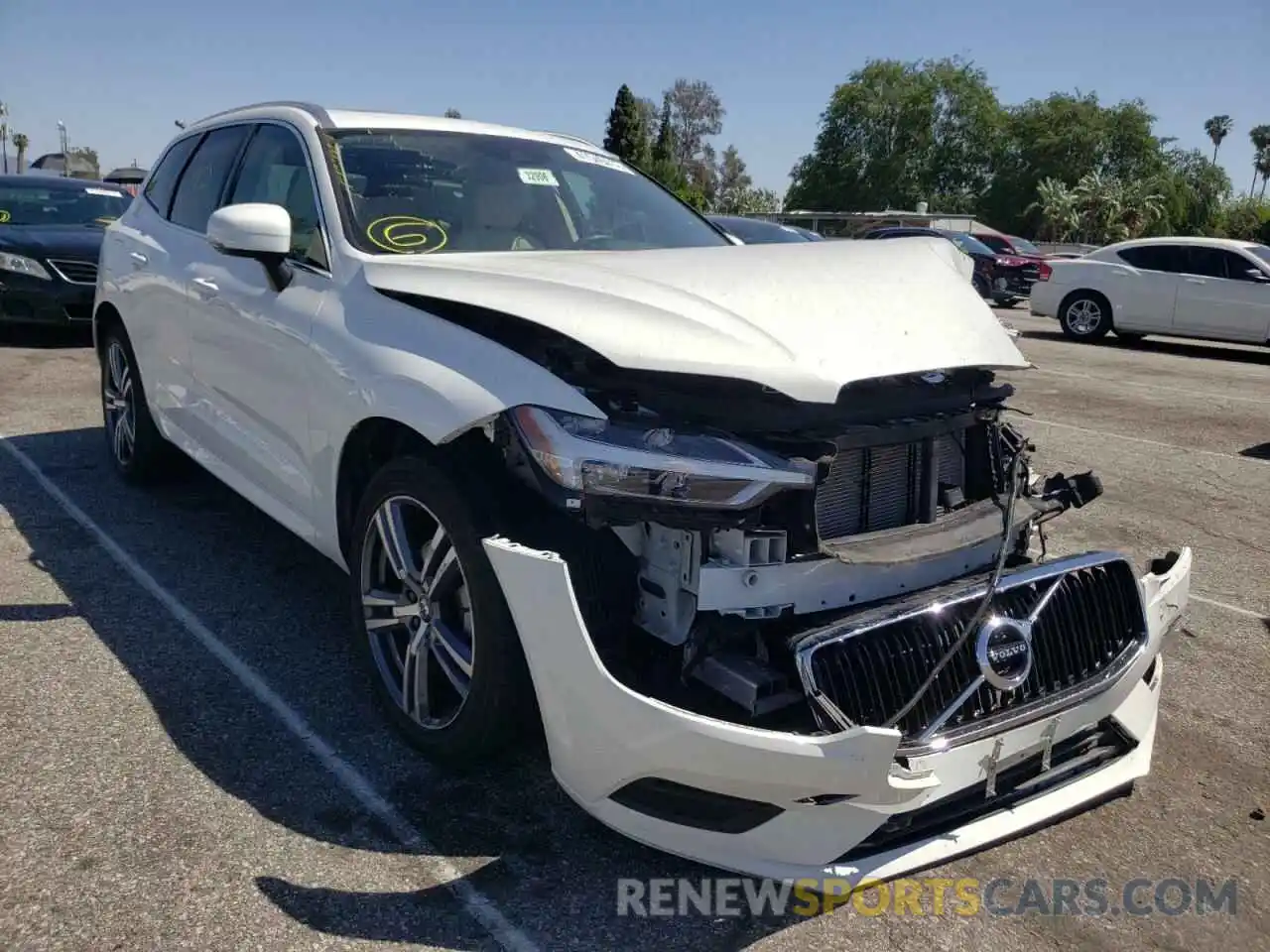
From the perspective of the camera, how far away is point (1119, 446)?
8.05 m

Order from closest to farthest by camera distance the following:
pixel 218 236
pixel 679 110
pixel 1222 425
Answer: pixel 218 236 → pixel 1222 425 → pixel 679 110

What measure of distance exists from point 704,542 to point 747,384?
393 mm

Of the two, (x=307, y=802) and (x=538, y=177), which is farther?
(x=538, y=177)

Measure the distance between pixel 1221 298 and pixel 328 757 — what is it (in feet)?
50.2

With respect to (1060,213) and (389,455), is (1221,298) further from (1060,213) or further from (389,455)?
(1060,213)

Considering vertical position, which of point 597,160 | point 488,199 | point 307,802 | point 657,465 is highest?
point 597,160

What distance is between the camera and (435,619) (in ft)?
9.96

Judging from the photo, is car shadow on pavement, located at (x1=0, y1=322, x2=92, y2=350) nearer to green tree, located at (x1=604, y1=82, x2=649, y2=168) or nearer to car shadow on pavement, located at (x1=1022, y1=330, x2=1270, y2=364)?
car shadow on pavement, located at (x1=1022, y1=330, x2=1270, y2=364)

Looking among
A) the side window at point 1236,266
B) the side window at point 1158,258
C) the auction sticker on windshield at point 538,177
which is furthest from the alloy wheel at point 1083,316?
the auction sticker on windshield at point 538,177

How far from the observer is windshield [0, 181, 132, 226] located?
1155 centimetres

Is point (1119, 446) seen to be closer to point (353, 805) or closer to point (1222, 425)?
point (1222, 425)

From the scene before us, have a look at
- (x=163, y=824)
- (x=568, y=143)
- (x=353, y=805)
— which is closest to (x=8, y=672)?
(x=163, y=824)

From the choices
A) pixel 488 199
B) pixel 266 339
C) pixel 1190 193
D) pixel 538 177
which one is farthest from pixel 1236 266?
pixel 1190 193

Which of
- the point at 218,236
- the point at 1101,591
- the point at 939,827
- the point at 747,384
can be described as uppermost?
the point at 218,236
